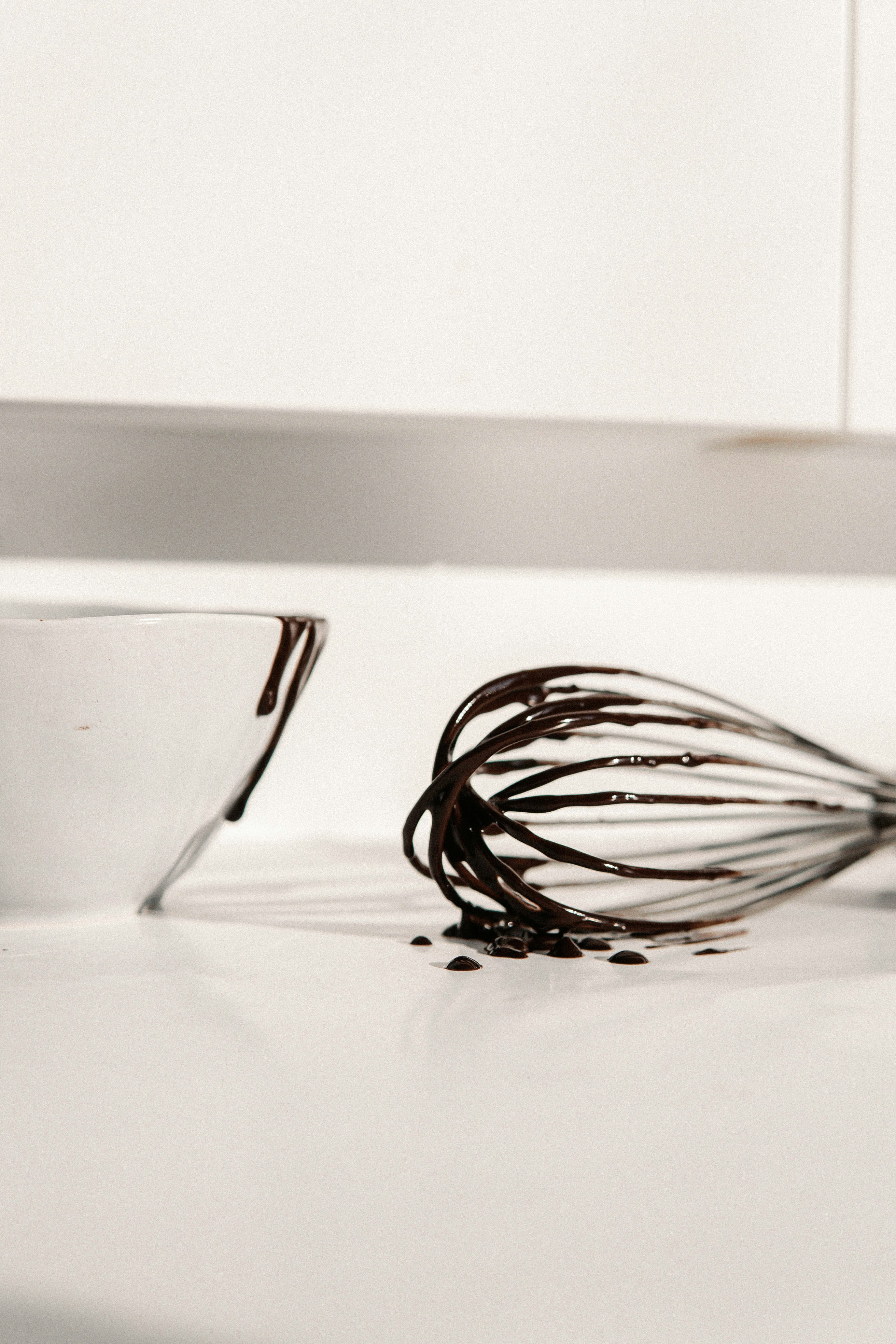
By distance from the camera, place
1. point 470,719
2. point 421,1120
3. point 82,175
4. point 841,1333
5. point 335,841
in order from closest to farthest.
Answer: point 841,1333, point 421,1120, point 470,719, point 82,175, point 335,841

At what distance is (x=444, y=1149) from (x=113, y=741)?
11.2 inches

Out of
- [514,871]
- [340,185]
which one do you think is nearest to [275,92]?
[340,185]

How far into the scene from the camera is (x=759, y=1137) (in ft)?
1.08

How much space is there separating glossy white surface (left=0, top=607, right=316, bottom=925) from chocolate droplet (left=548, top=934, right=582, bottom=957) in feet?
0.59

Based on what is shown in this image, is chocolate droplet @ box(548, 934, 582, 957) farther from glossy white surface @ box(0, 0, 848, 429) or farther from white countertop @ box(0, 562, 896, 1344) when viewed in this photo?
glossy white surface @ box(0, 0, 848, 429)

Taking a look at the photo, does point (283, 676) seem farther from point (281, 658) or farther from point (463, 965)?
point (463, 965)

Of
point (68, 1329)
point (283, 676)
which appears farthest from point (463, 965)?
point (68, 1329)

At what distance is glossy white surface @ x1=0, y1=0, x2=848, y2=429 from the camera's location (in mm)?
670

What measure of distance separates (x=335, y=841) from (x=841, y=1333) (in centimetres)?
71

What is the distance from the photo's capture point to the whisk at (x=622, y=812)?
53 cm

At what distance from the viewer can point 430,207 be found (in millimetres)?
695

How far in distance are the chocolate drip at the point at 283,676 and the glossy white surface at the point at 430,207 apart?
6.4 inches

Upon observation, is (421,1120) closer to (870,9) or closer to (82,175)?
(82,175)

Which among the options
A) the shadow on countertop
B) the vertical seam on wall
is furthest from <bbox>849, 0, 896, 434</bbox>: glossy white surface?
the shadow on countertop
